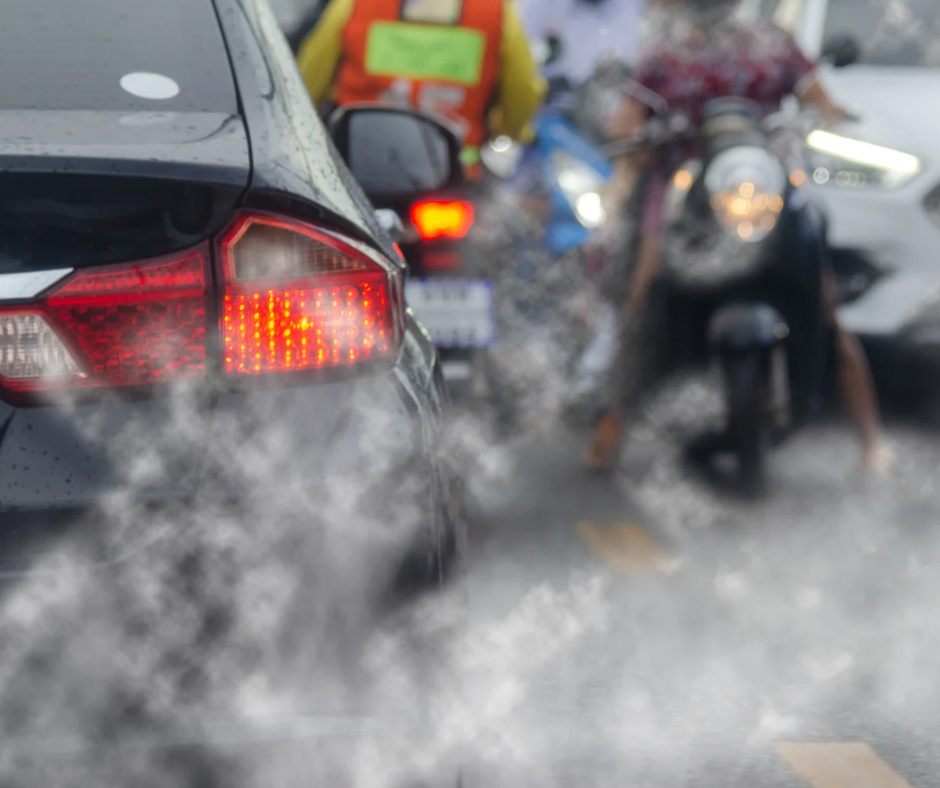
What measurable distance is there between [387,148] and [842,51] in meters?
3.63

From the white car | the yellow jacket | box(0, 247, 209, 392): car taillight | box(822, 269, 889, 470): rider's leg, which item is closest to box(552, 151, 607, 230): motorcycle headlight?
the white car

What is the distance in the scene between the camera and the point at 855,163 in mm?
8594

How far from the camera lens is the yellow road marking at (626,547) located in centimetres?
603

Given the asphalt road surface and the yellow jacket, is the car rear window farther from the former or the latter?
the yellow jacket

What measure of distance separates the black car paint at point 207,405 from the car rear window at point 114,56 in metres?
0.06

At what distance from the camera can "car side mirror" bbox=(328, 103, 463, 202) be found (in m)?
3.83

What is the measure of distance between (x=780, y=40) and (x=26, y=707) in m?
5.49

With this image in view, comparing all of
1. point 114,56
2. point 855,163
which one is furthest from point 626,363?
point 114,56

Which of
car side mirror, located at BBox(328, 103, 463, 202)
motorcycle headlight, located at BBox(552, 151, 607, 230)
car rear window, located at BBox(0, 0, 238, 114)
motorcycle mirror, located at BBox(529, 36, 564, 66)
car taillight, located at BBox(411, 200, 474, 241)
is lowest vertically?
motorcycle headlight, located at BBox(552, 151, 607, 230)

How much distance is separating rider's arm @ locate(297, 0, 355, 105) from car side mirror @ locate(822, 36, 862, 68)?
5.87 feet

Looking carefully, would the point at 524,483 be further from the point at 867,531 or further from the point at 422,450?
the point at 422,450

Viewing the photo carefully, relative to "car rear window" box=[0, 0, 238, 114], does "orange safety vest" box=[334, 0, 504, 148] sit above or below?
below

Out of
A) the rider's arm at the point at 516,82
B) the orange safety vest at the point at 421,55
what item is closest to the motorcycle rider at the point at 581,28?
the rider's arm at the point at 516,82

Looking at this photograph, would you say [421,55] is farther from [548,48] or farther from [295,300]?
[295,300]
